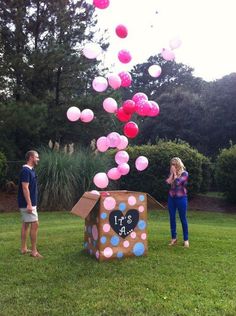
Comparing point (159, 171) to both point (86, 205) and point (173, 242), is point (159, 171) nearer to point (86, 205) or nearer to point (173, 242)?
point (173, 242)

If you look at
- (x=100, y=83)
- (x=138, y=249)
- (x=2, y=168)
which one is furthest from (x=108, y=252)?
(x=2, y=168)

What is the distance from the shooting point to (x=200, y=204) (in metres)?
14.2

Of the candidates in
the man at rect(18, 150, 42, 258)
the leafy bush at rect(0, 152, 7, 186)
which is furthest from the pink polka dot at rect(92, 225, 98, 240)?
the leafy bush at rect(0, 152, 7, 186)


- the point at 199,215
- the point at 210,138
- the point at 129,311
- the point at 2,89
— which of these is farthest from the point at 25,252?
the point at 210,138

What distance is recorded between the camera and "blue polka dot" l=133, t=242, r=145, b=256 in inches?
241

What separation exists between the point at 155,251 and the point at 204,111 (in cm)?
2032

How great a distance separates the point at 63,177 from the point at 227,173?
5.35m

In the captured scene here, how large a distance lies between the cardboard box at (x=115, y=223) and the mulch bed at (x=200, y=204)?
7246 millimetres

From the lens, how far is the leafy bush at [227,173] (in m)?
14.0

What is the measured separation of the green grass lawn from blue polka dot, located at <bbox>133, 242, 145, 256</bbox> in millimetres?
119

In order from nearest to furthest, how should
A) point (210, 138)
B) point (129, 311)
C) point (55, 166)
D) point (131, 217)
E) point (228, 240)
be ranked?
point (129, 311)
point (131, 217)
point (228, 240)
point (55, 166)
point (210, 138)

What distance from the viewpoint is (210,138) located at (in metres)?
25.1

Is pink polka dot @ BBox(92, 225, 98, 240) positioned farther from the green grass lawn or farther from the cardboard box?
the green grass lawn

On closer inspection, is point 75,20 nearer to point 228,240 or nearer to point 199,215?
point 199,215
